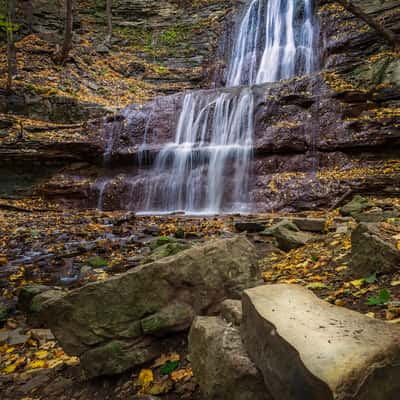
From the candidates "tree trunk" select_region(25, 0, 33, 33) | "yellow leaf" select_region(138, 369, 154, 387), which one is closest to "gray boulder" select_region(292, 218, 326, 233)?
"yellow leaf" select_region(138, 369, 154, 387)

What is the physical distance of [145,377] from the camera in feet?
6.53

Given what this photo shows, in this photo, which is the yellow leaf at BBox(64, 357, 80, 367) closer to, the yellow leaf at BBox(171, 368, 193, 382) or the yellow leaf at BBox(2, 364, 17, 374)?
the yellow leaf at BBox(2, 364, 17, 374)

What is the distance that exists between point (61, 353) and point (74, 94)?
14330mm

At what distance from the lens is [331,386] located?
35.9 inches

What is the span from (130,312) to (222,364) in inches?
34.5

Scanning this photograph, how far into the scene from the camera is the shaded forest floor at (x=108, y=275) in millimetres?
2020

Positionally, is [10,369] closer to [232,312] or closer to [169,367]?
[169,367]

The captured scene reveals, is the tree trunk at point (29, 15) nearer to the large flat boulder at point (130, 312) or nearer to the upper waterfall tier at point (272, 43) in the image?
the upper waterfall tier at point (272, 43)

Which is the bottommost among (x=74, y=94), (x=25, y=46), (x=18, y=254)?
(x=18, y=254)

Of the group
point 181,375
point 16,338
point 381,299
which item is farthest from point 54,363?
point 381,299

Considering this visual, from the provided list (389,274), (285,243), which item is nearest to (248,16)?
(285,243)

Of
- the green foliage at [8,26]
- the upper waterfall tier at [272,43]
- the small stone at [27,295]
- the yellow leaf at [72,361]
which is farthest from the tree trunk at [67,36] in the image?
the yellow leaf at [72,361]

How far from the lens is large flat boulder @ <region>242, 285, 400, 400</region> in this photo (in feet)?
3.15

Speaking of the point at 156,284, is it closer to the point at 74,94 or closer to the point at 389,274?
the point at 389,274
